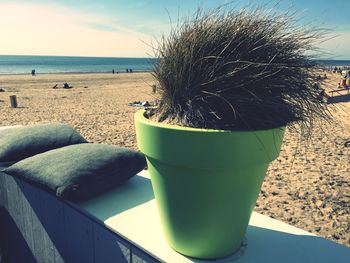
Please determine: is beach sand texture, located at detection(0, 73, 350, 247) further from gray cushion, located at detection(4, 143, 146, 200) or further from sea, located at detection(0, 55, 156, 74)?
sea, located at detection(0, 55, 156, 74)

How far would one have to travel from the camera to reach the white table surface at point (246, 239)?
1.27 m

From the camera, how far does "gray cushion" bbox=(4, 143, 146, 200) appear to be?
164 centimetres

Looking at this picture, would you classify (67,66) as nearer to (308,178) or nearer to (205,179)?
(308,178)

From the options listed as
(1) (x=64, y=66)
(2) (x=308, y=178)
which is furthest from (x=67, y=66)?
(2) (x=308, y=178)

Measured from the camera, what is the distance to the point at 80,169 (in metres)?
1.71

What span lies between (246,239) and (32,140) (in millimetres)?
1623

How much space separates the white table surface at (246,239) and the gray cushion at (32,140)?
2.38 ft

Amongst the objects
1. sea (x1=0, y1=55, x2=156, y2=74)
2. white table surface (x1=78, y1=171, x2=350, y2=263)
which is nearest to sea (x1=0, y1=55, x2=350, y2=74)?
sea (x1=0, y1=55, x2=156, y2=74)

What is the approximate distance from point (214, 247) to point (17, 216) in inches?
64.7

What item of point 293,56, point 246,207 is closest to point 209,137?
point 246,207

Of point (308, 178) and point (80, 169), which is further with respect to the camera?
point (308, 178)

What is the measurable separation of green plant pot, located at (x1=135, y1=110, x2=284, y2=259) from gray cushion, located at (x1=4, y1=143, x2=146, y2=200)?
0.57 metres

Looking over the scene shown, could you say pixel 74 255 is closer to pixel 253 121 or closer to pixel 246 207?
pixel 246 207

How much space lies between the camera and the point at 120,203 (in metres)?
1.68
